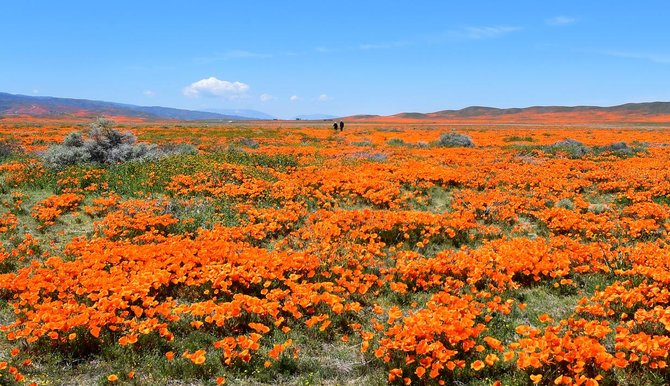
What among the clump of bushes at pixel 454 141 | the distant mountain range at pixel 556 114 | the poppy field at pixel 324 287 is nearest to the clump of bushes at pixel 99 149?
the poppy field at pixel 324 287

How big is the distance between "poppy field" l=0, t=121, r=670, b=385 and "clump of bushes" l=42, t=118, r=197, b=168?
4261 mm

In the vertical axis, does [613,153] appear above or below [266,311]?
above

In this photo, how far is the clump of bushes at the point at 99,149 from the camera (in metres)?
18.4

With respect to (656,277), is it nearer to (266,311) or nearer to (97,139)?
(266,311)

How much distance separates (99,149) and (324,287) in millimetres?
16753

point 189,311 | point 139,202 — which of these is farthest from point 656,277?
point 139,202

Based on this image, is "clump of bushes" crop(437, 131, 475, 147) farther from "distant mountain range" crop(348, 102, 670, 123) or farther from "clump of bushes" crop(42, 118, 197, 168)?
"distant mountain range" crop(348, 102, 670, 123)

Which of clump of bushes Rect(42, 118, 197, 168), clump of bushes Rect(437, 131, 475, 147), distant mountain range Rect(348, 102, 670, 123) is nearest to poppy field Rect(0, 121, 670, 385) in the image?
clump of bushes Rect(42, 118, 197, 168)

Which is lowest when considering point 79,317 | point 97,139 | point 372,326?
point 372,326

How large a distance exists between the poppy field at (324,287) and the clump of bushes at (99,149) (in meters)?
4.26

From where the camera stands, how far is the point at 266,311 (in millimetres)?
6039

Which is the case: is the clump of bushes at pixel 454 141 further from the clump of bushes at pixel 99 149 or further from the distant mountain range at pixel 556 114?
the distant mountain range at pixel 556 114

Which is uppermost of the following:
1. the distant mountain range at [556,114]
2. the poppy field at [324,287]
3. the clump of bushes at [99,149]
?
the distant mountain range at [556,114]

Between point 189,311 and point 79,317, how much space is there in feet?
4.23
